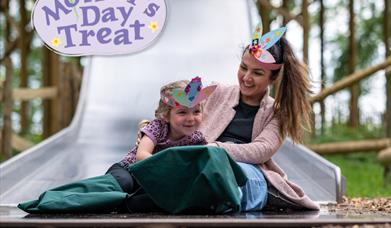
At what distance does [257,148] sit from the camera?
11.1 ft

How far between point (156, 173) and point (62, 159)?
8.95 ft

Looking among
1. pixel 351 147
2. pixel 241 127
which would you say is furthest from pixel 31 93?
pixel 241 127

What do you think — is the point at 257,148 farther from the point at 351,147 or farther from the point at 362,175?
the point at 351,147

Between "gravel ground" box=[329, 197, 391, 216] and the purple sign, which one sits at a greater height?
the purple sign

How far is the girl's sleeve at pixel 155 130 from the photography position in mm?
3266

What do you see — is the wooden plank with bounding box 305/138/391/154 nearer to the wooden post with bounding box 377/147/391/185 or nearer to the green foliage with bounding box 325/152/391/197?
the green foliage with bounding box 325/152/391/197

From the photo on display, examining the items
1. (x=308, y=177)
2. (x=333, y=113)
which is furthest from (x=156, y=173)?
(x=333, y=113)

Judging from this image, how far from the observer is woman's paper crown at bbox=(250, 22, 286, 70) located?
3.45 meters

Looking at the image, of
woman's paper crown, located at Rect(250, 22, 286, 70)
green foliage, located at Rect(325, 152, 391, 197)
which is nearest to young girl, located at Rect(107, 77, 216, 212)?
woman's paper crown, located at Rect(250, 22, 286, 70)

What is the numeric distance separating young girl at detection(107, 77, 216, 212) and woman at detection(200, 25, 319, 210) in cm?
16

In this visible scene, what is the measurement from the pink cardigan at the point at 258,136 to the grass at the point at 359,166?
204 centimetres

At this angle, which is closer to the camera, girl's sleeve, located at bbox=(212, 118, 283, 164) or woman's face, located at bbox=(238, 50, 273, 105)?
girl's sleeve, located at bbox=(212, 118, 283, 164)

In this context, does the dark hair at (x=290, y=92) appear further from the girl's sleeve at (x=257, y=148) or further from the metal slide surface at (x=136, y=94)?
the metal slide surface at (x=136, y=94)

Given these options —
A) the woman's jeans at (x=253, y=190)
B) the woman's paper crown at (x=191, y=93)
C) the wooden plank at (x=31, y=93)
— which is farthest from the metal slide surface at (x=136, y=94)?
the woman's paper crown at (x=191, y=93)
